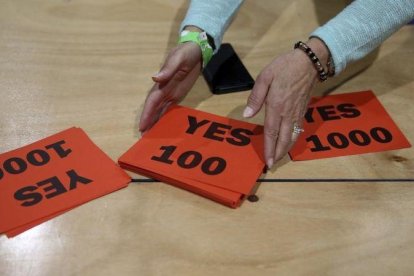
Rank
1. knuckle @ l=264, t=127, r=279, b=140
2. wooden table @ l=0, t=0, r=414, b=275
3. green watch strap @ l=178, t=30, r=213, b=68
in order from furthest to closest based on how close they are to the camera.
A: green watch strap @ l=178, t=30, r=213, b=68 → knuckle @ l=264, t=127, r=279, b=140 → wooden table @ l=0, t=0, r=414, b=275

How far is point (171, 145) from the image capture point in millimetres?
830

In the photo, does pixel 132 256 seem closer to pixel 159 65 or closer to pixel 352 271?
pixel 352 271

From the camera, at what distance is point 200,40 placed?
96 cm

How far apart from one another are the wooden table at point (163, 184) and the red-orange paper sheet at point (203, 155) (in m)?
0.03

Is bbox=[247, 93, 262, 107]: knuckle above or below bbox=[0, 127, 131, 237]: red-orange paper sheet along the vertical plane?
above

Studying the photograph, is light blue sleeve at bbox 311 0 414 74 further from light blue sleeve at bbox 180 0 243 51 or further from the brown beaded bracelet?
light blue sleeve at bbox 180 0 243 51

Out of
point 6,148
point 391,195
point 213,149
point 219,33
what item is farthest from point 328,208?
point 6,148

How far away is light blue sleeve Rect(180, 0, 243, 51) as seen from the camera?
982mm

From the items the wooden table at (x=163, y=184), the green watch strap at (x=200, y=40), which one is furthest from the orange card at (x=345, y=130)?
the green watch strap at (x=200, y=40)

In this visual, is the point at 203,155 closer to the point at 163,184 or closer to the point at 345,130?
the point at 163,184

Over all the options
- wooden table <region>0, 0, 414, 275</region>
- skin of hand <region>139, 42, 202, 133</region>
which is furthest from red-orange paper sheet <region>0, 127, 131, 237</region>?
skin of hand <region>139, 42, 202, 133</region>

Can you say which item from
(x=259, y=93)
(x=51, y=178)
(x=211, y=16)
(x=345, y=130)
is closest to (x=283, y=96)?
(x=259, y=93)

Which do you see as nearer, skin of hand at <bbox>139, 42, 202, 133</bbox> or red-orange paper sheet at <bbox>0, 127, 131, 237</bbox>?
red-orange paper sheet at <bbox>0, 127, 131, 237</bbox>

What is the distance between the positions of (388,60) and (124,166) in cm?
69
